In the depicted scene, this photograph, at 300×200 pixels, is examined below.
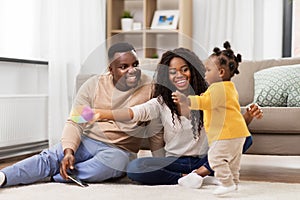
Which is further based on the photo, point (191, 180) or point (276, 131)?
point (276, 131)

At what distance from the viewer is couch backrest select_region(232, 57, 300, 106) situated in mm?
3387

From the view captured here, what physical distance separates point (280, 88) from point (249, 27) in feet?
4.96

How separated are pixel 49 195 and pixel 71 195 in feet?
0.28

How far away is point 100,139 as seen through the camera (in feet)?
7.97

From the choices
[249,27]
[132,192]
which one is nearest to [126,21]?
[249,27]

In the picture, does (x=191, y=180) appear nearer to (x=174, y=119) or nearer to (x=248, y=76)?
(x=174, y=119)

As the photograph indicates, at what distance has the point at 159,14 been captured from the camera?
183 inches

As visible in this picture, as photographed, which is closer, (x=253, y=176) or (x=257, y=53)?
(x=253, y=176)

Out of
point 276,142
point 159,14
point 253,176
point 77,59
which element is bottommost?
point 253,176

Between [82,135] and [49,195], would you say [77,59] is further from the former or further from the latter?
[49,195]

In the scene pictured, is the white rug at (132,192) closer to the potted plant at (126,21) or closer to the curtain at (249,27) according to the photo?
the curtain at (249,27)

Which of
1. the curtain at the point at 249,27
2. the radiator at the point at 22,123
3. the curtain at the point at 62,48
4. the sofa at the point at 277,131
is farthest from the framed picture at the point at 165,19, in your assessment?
the sofa at the point at 277,131

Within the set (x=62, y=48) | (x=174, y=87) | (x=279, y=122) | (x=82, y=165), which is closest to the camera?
(x=174, y=87)

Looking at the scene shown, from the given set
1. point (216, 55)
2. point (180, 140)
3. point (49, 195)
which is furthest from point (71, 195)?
point (216, 55)
